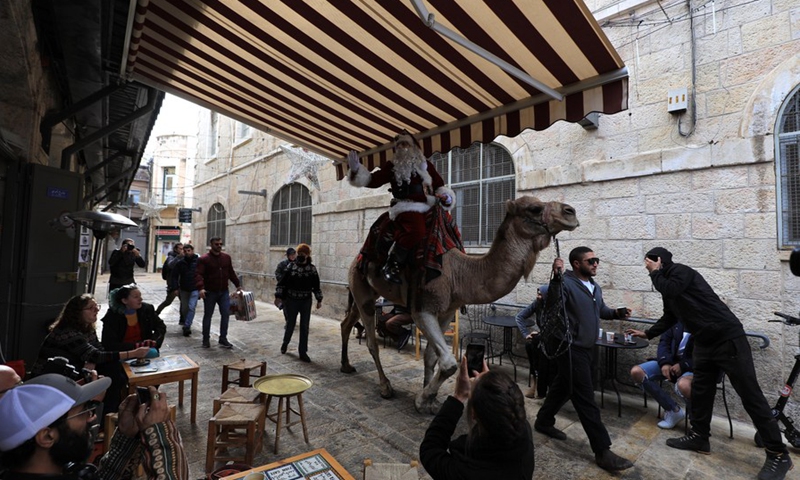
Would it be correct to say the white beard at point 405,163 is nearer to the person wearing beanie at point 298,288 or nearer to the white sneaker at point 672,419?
the person wearing beanie at point 298,288

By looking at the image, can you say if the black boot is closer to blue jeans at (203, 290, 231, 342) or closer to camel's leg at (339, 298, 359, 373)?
camel's leg at (339, 298, 359, 373)

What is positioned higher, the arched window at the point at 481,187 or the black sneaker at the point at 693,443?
the arched window at the point at 481,187

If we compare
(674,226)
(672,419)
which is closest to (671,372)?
(672,419)

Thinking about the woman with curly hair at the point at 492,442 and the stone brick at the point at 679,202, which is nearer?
the woman with curly hair at the point at 492,442

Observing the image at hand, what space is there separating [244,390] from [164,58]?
128 inches

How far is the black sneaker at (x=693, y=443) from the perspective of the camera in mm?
3377

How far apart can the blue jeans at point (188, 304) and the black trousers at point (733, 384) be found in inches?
316

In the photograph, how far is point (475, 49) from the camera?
8.06 feet

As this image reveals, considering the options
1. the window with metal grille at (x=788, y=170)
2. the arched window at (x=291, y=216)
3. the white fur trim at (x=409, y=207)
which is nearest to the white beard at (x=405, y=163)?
the white fur trim at (x=409, y=207)

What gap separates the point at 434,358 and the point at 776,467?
9.48 feet

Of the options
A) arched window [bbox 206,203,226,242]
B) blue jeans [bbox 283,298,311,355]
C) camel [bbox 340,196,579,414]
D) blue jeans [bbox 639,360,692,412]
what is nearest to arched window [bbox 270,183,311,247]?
blue jeans [bbox 283,298,311,355]

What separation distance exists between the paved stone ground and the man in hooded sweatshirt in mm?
316

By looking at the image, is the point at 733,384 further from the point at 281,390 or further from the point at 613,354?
the point at 281,390

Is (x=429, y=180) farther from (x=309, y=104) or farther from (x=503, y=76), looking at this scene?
(x=309, y=104)
